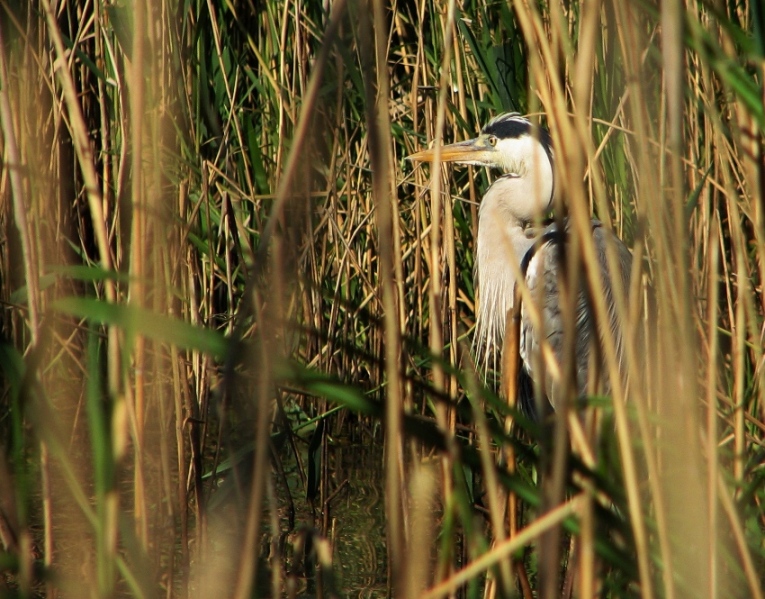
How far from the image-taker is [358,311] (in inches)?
29.7

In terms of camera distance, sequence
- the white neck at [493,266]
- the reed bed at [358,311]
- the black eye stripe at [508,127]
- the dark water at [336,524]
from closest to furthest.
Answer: the reed bed at [358,311]
the dark water at [336,524]
the black eye stripe at [508,127]
the white neck at [493,266]

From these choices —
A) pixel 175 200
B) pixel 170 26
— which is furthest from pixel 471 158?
pixel 170 26

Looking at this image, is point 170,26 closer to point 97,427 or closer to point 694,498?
point 97,427

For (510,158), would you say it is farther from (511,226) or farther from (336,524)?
(336,524)

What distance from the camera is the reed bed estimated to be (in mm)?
789

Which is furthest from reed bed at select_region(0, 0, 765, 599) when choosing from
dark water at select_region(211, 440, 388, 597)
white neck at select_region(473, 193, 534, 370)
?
white neck at select_region(473, 193, 534, 370)

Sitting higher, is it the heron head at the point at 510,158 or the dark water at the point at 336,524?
the heron head at the point at 510,158

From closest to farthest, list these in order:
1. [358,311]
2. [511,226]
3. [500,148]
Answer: [358,311]
[500,148]
[511,226]

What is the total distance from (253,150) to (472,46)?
23.3 inches

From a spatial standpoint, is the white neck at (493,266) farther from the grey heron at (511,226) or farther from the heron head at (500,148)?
the heron head at (500,148)

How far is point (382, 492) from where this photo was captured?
97.0 inches

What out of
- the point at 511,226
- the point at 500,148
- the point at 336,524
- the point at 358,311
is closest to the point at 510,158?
the point at 500,148

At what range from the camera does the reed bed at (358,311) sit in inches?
31.0

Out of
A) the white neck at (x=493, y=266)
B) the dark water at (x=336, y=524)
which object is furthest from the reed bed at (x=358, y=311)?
the white neck at (x=493, y=266)
